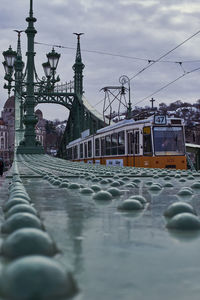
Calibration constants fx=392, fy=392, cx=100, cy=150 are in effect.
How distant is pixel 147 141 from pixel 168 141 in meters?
0.75

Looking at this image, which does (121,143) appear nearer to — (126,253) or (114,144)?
(114,144)

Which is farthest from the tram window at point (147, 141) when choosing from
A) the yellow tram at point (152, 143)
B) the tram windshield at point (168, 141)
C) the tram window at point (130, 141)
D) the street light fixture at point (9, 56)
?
the street light fixture at point (9, 56)

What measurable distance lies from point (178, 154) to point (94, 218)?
1265cm

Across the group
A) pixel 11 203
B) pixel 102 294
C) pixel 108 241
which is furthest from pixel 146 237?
pixel 11 203

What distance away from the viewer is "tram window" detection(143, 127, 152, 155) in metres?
13.6

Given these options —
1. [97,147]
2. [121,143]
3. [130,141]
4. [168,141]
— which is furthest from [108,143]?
[168,141]

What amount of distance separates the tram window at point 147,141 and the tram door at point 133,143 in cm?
34

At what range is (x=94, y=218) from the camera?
4.98 feet

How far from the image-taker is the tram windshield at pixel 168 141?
1360 centimetres

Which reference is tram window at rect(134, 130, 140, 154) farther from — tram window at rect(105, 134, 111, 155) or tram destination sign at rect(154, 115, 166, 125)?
tram window at rect(105, 134, 111, 155)

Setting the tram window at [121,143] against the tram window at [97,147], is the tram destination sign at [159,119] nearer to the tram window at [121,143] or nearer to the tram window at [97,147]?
the tram window at [121,143]

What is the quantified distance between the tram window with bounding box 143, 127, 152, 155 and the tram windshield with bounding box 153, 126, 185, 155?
0.20 m

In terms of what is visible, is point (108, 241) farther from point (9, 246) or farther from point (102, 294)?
point (102, 294)

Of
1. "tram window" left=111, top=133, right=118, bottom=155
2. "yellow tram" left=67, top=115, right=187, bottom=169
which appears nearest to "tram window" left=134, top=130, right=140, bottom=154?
"yellow tram" left=67, top=115, right=187, bottom=169
